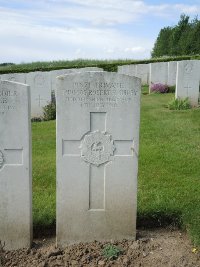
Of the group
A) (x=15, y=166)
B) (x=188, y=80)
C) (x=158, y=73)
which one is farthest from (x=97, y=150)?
(x=158, y=73)

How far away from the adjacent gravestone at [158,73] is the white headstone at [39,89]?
6.33 metres

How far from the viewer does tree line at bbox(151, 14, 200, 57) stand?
1716 inches

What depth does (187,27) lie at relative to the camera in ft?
155

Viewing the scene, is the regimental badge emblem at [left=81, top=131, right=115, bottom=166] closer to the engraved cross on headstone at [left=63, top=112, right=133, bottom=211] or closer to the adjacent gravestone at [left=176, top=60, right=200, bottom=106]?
the engraved cross on headstone at [left=63, top=112, right=133, bottom=211]

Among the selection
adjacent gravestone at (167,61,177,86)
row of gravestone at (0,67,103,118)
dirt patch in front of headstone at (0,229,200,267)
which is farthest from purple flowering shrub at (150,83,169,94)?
dirt patch in front of headstone at (0,229,200,267)

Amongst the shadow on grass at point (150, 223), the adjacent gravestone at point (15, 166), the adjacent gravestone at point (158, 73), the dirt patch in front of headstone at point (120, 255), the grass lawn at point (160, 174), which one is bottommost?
the dirt patch in front of headstone at point (120, 255)

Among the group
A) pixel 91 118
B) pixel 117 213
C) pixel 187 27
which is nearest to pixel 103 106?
pixel 91 118

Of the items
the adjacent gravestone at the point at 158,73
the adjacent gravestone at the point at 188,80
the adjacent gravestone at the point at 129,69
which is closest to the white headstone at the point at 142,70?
the adjacent gravestone at the point at 129,69

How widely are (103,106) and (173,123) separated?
607 centimetres

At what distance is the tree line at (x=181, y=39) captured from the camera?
43.6 m

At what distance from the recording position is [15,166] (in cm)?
373

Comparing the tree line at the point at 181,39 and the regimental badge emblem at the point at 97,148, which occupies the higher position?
the tree line at the point at 181,39

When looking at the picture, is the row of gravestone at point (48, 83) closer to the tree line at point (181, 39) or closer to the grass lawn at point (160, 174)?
the grass lawn at point (160, 174)

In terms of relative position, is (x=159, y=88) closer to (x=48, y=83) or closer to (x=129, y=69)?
(x=129, y=69)
